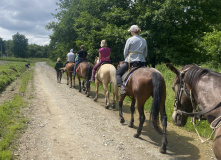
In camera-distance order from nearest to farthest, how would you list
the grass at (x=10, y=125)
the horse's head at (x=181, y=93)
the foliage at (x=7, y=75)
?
1. the horse's head at (x=181, y=93)
2. the grass at (x=10, y=125)
3. the foliage at (x=7, y=75)

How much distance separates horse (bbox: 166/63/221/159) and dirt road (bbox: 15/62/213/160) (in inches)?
56.0

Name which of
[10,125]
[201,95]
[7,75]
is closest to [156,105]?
[201,95]

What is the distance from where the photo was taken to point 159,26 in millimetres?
14203

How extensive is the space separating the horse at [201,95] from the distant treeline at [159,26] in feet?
33.7

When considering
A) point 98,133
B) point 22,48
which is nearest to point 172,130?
point 98,133

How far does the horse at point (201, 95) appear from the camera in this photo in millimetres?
2361

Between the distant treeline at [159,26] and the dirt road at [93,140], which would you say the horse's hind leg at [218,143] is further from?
the distant treeline at [159,26]

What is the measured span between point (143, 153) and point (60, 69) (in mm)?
13142

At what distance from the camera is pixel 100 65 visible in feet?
30.0

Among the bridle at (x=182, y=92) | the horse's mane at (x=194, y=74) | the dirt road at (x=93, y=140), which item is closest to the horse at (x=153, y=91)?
the dirt road at (x=93, y=140)

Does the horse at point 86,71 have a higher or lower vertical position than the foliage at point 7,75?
higher

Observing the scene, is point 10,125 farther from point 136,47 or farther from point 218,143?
point 218,143

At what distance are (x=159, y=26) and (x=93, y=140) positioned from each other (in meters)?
12.0

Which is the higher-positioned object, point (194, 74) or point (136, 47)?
point (136, 47)
